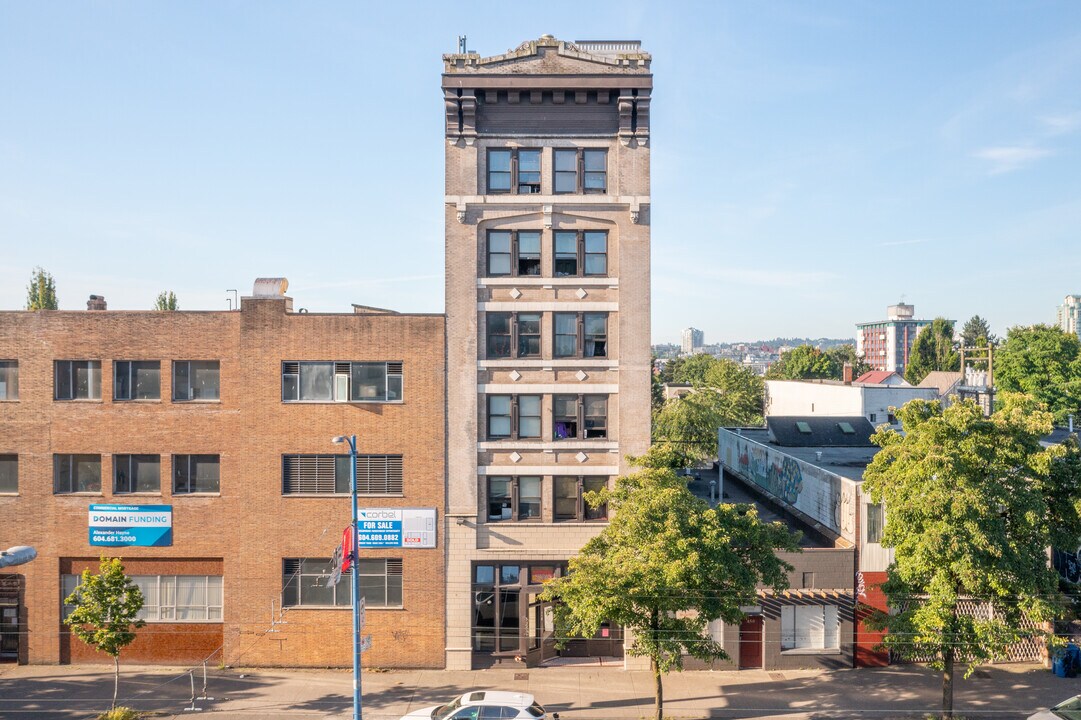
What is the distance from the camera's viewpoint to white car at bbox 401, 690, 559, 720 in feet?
70.1

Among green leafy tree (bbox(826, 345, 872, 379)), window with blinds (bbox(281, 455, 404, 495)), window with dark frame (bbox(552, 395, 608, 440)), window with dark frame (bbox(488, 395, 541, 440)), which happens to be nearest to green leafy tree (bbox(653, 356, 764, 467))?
window with dark frame (bbox(552, 395, 608, 440))

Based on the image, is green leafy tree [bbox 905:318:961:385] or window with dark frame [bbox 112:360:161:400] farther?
green leafy tree [bbox 905:318:961:385]

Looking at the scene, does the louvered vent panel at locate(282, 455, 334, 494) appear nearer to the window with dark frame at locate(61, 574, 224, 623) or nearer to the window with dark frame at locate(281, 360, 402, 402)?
the window with dark frame at locate(281, 360, 402, 402)

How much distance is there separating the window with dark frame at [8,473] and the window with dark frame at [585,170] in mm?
24013

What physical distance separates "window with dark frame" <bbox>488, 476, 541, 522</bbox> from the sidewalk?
583 cm

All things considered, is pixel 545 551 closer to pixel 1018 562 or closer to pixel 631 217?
pixel 631 217

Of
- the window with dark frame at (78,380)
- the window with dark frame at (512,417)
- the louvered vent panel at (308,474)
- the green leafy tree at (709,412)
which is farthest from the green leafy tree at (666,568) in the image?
the green leafy tree at (709,412)

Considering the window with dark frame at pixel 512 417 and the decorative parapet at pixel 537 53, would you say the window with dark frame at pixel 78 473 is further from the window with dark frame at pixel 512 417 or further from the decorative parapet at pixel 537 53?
the decorative parapet at pixel 537 53

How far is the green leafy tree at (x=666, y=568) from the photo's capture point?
21250 mm

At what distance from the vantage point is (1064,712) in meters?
21.5

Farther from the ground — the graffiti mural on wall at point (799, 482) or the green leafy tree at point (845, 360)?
the green leafy tree at point (845, 360)

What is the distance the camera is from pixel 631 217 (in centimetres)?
2831

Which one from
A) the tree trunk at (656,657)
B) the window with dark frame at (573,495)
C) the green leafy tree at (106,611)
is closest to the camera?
the tree trunk at (656,657)

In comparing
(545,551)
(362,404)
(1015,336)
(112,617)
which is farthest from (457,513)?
(1015,336)
